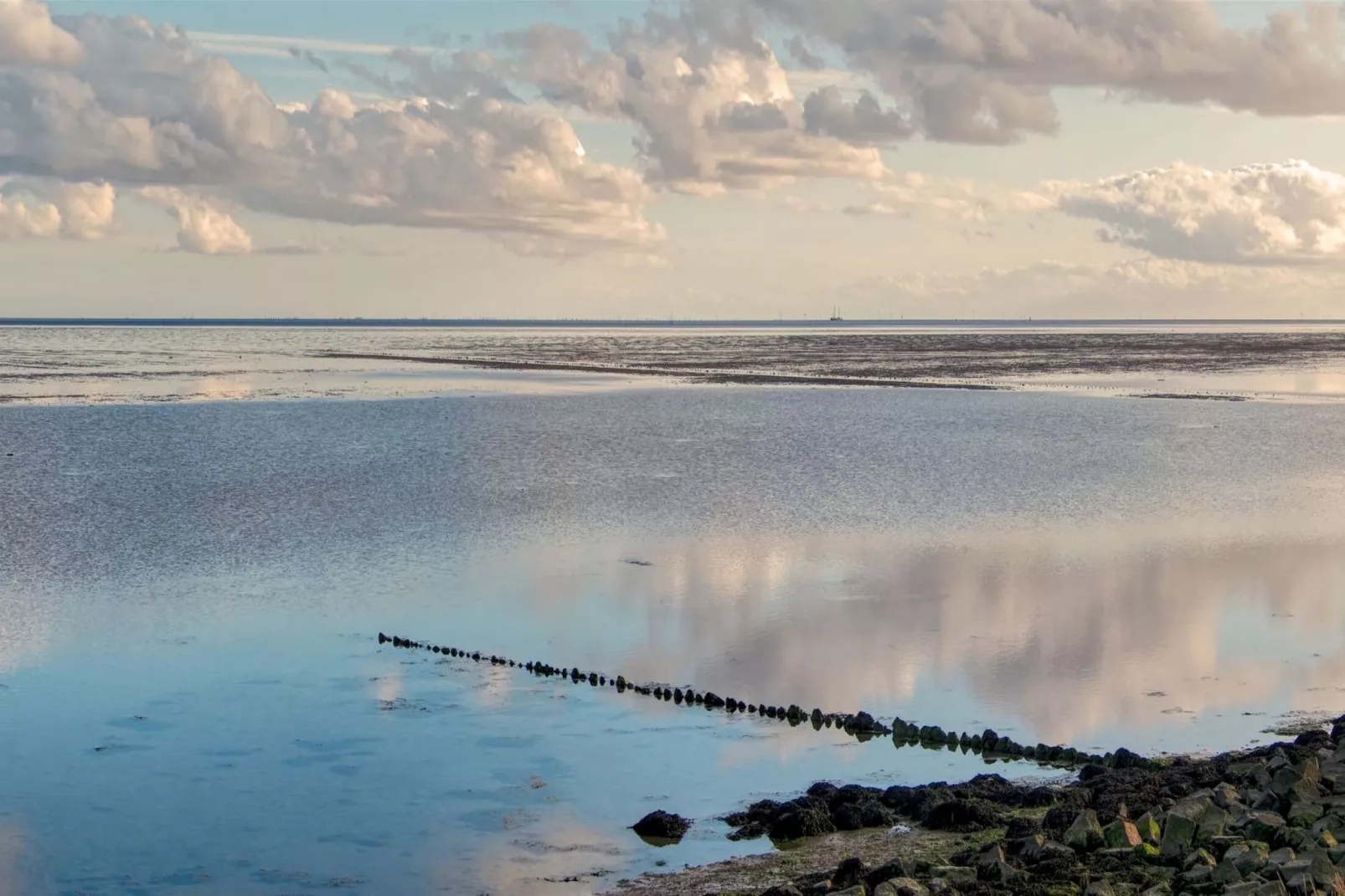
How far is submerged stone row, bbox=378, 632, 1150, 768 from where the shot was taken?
17.2 metres

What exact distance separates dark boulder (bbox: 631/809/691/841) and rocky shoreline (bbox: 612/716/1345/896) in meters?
0.63

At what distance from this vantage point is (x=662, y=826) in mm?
14953

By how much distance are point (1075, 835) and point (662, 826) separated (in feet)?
13.9

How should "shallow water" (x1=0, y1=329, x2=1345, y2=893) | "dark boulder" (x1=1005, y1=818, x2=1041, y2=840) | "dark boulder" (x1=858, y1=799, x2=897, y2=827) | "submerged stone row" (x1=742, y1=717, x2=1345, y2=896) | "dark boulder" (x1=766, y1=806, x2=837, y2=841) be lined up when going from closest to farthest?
"submerged stone row" (x1=742, y1=717, x2=1345, y2=896), "dark boulder" (x1=1005, y1=818, x2=1041, y2=840), "dark boulder" (x1=766, y1=806, x2=837, y2=841), "dark boulder" (x1=858, y1=799, x2=897, y2=827), "shallow water" (x1=0, y1=329, x2=1345, y2=893)

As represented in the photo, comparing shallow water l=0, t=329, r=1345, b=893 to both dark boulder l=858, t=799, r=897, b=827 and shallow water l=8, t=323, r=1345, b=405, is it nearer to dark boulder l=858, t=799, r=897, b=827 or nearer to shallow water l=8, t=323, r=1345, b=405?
dark boulder l=858, t=799, r=897, b=827

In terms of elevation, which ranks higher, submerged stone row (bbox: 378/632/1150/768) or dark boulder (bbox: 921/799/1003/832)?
dark boulder (bbox: 921/799/1003/832)

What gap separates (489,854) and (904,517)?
22.6 meters

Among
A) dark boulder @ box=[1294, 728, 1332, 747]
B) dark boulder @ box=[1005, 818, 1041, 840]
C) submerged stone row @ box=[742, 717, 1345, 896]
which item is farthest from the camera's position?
dark boulder @ box=[1294, 728, 1332, 747]

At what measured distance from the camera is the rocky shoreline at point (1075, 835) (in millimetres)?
12164

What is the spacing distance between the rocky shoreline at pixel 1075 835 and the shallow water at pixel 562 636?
0.99 metres

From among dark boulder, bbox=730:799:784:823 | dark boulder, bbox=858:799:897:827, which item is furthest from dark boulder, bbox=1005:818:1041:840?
dark boulder, bbox=730:799:784:823

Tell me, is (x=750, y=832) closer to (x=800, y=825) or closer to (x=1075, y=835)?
(x=800, y=825)

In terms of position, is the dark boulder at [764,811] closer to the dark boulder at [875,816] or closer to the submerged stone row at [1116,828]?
the submerged stone row at [1116,828]

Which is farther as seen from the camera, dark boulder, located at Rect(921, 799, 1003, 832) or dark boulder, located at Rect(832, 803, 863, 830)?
dark boulder, located at Rect(832, 803, 863, 830)
